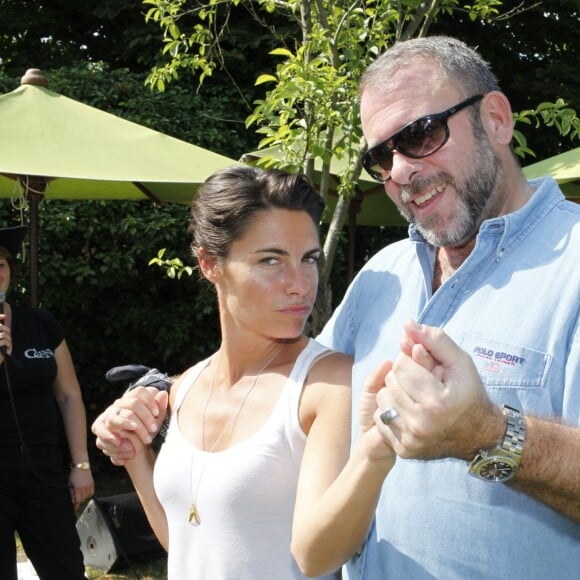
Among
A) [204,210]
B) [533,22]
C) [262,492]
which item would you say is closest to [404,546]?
[262,492]

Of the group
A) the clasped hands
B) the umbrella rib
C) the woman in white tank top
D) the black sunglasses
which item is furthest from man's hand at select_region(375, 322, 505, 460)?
the umbrella rib

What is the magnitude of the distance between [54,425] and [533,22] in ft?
27.4

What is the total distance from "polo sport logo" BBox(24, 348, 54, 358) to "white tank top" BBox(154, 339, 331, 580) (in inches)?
95.5

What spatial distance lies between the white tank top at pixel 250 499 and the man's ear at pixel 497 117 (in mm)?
673

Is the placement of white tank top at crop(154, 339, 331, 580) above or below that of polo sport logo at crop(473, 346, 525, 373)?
below

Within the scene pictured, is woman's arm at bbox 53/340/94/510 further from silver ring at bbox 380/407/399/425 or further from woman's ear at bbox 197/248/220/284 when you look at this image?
silver ring at bbox 380/407/399/425

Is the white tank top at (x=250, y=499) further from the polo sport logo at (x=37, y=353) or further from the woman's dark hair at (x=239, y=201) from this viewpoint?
the polo sport logo at (x=37, y=353)

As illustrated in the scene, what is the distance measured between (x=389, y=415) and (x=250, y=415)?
30.7 inches

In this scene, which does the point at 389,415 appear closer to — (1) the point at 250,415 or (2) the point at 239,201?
(1) the point at 250,415

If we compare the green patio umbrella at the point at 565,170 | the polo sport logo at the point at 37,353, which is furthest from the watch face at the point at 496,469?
the green patio umbrella at the point at 565,170

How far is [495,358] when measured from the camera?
1549mm

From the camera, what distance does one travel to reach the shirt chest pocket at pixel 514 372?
4.91 ft

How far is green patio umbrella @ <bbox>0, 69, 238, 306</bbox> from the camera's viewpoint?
458 centimetres

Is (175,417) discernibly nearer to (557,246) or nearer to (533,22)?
(557,246)
